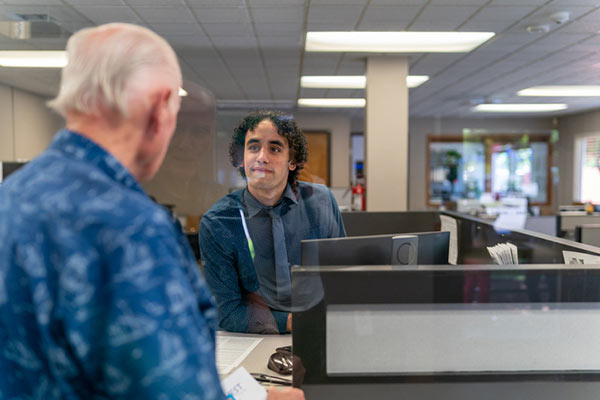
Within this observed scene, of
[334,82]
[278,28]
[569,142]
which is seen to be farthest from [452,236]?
[569,142]

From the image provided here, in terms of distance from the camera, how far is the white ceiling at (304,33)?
11.9ft

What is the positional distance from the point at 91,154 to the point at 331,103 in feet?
24.9

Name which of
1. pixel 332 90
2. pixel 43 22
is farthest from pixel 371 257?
pixel 332 90

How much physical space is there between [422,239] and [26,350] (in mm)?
1245

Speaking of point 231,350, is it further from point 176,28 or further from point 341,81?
point 341,81

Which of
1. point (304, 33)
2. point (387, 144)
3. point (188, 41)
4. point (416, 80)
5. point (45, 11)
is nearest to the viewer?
point (45, 11)

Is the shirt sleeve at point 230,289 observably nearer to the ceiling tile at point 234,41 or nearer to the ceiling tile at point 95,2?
the ceiling tile at point 95,2

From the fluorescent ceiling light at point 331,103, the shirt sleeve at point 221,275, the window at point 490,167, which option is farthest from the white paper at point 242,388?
the window at point 490,167

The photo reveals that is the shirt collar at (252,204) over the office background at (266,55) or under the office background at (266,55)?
under

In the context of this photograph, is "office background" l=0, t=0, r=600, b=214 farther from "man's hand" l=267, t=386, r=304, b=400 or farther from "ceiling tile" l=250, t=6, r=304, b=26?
"man's hand" l=267, t=386, r=304, b=400

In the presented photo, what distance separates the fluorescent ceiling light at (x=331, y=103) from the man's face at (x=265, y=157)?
5747 mm

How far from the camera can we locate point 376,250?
1.46 m

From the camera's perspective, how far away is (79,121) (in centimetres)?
70

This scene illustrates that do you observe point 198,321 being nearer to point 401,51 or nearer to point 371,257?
point 371,257
